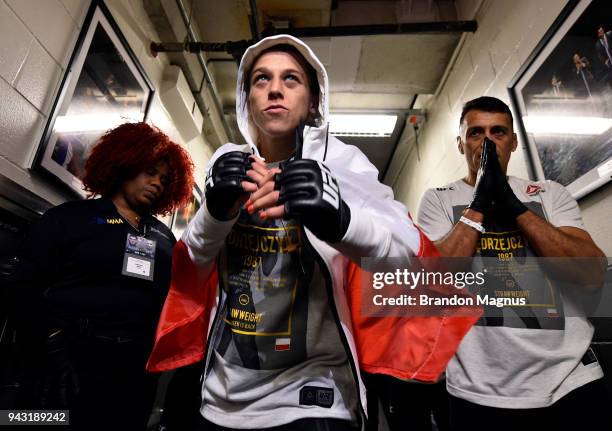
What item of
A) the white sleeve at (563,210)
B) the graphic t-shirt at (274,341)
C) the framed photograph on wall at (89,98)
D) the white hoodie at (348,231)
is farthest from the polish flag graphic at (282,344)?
the framed photograph on wall at (89,98)

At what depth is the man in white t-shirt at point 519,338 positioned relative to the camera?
1.02m

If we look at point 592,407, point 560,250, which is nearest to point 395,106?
point 560,250

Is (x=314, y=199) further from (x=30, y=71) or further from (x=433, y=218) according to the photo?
(x=30, y=71)

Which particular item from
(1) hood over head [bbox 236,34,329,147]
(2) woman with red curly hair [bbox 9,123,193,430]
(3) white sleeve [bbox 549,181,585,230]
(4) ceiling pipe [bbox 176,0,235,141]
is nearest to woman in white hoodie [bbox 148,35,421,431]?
(1) hood over head [bbox 236,34,329,147]

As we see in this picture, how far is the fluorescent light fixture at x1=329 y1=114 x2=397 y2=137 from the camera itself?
4.21 metres

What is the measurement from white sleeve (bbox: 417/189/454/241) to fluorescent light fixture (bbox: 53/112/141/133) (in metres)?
1.81

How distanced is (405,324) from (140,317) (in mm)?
1039

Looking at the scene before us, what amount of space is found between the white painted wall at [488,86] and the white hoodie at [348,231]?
1305 millimetres

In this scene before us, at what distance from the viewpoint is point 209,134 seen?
451cm

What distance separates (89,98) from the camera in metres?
1.98

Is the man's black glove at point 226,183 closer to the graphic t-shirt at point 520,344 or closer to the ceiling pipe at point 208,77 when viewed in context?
the graphic t-shirt at point 520,344

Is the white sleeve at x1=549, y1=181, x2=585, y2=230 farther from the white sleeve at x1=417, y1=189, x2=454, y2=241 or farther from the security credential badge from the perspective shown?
the security credential badge

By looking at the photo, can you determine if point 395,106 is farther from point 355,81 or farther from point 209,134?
point 209,134

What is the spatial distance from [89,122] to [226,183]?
5.57 feet
